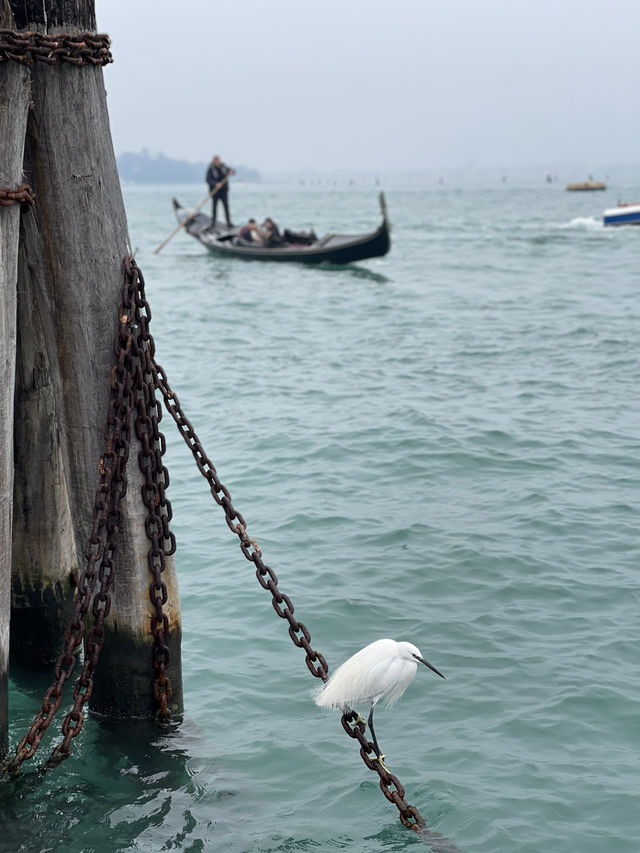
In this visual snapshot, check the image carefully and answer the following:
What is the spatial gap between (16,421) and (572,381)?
869 cm

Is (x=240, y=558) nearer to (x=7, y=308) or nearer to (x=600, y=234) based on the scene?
(x=7, y=308)

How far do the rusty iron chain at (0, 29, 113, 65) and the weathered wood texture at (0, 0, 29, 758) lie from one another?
0.05 m

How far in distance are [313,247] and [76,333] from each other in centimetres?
2143

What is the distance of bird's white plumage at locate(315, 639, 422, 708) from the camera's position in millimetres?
3699

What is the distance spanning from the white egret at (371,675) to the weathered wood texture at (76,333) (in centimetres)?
72

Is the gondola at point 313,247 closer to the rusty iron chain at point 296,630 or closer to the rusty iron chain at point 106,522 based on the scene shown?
the rusty iron chain at point 296,630

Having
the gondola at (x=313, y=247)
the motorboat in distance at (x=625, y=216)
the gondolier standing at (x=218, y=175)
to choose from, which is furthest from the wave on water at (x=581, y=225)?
the gondola at (x=313, y=247)

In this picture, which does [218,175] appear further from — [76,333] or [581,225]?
[76,333]

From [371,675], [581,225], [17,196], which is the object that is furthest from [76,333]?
[581,225]

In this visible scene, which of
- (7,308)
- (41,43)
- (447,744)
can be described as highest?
(41,43)

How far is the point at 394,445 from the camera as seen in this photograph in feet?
30.3

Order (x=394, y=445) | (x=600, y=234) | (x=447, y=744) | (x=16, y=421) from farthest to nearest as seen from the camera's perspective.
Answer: (x=600, y=234) → (x=394, y=445) → (x=447, y=744) → (x=16, y=421)

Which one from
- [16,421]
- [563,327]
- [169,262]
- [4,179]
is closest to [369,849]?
[16,421]

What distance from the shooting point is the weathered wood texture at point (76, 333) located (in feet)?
11.3
